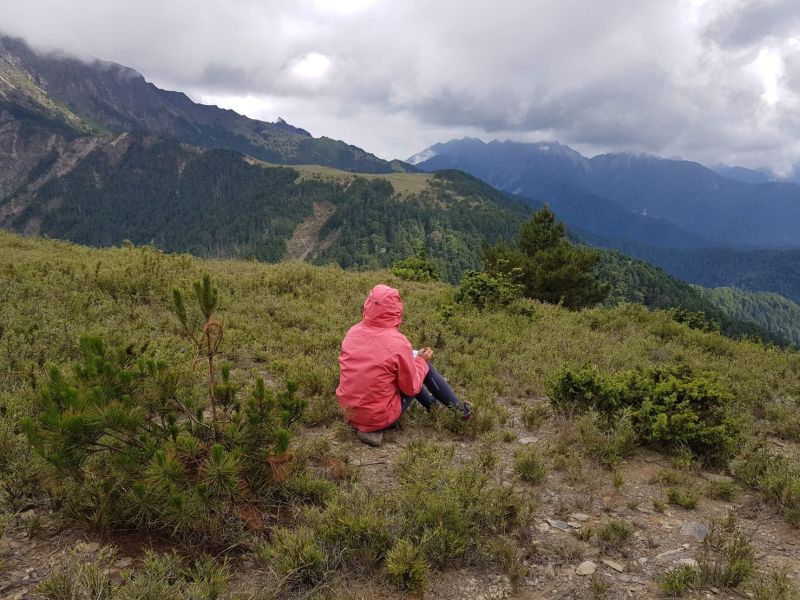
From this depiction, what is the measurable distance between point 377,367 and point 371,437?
2.82 ft

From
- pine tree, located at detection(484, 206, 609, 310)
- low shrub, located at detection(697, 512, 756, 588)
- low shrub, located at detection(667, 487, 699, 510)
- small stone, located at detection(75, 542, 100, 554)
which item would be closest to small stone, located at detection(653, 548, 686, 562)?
low shrub, located at detection(697, 512, 756, 588)

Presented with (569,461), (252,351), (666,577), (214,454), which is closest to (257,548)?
(214,454)

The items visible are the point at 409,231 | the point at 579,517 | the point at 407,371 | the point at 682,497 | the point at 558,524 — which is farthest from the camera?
the point at 409,231

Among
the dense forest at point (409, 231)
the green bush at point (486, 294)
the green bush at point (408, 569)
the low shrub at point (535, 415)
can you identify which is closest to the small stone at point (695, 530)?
the low shrub at point (535, 415)

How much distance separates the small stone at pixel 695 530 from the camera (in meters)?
4.04

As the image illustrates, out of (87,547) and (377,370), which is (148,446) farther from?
(377,370)

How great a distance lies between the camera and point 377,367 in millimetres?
5434

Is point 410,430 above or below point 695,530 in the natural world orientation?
below

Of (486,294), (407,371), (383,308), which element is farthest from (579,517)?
(486,294)

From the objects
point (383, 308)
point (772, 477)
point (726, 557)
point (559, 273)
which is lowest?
point (726, 557)

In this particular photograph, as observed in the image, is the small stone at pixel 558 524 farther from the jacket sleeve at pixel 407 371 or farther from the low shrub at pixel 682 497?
the jacket sleeve at pixel 407 371

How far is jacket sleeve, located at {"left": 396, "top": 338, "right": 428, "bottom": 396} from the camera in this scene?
547 cm

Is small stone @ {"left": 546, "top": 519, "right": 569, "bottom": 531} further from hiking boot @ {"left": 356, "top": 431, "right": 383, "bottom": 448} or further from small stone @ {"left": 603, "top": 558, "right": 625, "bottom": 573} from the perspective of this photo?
hiking boot @ {"left": 356, "top": 431, "right": 383, "bottom": 448}

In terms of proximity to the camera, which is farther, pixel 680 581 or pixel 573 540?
pixel 573 540
